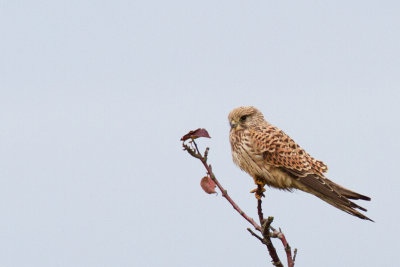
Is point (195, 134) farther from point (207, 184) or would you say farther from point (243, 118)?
point (243, 118)

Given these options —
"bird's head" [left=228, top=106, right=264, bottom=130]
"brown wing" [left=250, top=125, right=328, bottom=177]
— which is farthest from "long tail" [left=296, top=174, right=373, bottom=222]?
"bird's head" [left=228, top=106, right=264, bottom=130]

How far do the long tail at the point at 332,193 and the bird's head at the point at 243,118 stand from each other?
0.80 m

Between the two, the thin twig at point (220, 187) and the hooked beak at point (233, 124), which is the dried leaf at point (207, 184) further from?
the hooked beak at point (233, 124)

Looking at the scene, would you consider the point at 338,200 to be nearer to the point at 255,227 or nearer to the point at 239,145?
the point at 239,145

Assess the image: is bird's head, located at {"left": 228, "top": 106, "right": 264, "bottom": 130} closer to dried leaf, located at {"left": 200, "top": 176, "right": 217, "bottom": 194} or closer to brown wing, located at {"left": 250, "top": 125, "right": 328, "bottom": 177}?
brown wing, located at {"left": 250, "top": 125, "right": 328, "bottom": 177}

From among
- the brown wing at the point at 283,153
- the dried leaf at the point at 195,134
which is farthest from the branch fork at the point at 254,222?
the brown wing at the point at 283,153

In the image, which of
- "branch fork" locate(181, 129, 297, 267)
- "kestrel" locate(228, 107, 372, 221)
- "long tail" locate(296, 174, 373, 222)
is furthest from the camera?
"kestrel" locate(228, 107, 372, 221)

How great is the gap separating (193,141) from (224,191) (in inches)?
12.0

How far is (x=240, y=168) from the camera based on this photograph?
18.8 feet

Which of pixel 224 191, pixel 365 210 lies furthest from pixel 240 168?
pixel 224 191

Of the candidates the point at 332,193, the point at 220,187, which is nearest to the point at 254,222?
the point at 220,187

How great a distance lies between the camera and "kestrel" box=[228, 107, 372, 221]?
18.7 ft

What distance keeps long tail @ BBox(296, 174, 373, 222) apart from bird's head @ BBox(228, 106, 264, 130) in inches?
31.5

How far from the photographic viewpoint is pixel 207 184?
3.13 metres
